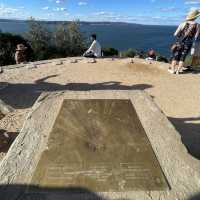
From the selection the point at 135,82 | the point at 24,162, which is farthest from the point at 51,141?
the point at 135,82

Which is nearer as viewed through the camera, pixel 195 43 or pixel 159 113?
pixel 159 113

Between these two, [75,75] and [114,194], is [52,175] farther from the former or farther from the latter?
[75,75]

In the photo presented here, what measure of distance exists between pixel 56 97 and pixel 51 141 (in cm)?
184

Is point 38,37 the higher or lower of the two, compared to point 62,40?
higher

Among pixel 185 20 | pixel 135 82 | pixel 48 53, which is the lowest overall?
pixel 48 53

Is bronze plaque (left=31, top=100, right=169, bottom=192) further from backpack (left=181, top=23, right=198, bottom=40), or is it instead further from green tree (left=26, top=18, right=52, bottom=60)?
green tree (left=26, top=18, right=52, bottom=60)

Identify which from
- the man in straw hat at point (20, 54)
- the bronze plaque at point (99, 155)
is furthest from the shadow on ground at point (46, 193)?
the man in straw hat at point (20, 54)

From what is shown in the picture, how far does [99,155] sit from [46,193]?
901 millimetres

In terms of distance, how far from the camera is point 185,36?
9.88 meters

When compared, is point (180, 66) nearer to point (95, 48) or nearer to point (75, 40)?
point (95, 48)

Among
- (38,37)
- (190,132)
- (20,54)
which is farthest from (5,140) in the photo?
(38,37)

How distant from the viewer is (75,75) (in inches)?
412

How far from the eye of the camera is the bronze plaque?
3.23 metres

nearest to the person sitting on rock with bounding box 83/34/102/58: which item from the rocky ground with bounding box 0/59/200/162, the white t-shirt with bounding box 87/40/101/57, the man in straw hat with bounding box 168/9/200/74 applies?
the white t-shirt with bounding box 87/40/101/57
